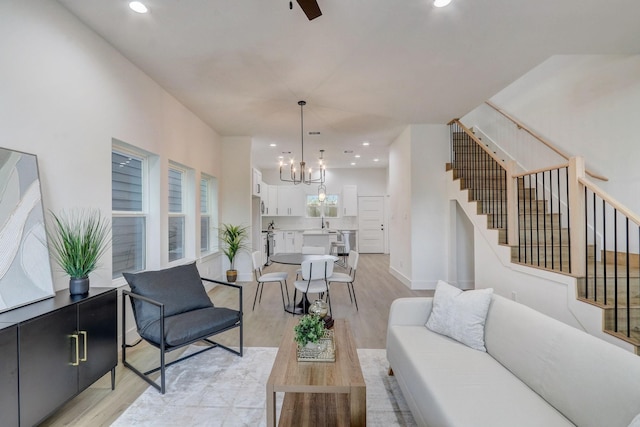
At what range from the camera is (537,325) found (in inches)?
64.6

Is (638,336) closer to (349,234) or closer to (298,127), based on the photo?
(298,127)

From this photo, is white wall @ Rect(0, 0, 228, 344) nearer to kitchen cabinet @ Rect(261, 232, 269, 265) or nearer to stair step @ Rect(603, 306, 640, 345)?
stair step @ Rect(603, 306, 640, 345)

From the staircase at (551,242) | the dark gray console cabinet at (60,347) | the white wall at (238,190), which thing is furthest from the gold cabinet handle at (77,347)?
the white wall at (238,190)

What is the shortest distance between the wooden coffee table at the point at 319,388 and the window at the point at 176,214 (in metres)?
2.94

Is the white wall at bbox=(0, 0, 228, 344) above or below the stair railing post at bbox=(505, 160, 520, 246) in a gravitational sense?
above

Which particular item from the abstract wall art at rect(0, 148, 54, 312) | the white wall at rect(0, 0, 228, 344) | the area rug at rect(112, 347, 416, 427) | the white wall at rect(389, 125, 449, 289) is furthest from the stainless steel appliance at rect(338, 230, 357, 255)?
the abstract wall art at rect(0, 148, 54, 312)

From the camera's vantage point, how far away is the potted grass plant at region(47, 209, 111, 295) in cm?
198

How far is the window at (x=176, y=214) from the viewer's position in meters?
4.20

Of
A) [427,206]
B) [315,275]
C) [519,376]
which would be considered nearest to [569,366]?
[519,376]

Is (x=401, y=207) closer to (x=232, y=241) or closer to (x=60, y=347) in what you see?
(x=232, y=241)

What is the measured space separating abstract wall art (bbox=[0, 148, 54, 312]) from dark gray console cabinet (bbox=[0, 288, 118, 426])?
11cm

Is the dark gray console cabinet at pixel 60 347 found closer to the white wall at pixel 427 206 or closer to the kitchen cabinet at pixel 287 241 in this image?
the white wall at pixel 427 206

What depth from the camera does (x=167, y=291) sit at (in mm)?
2568

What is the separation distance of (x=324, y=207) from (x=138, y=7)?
7.97 meters
